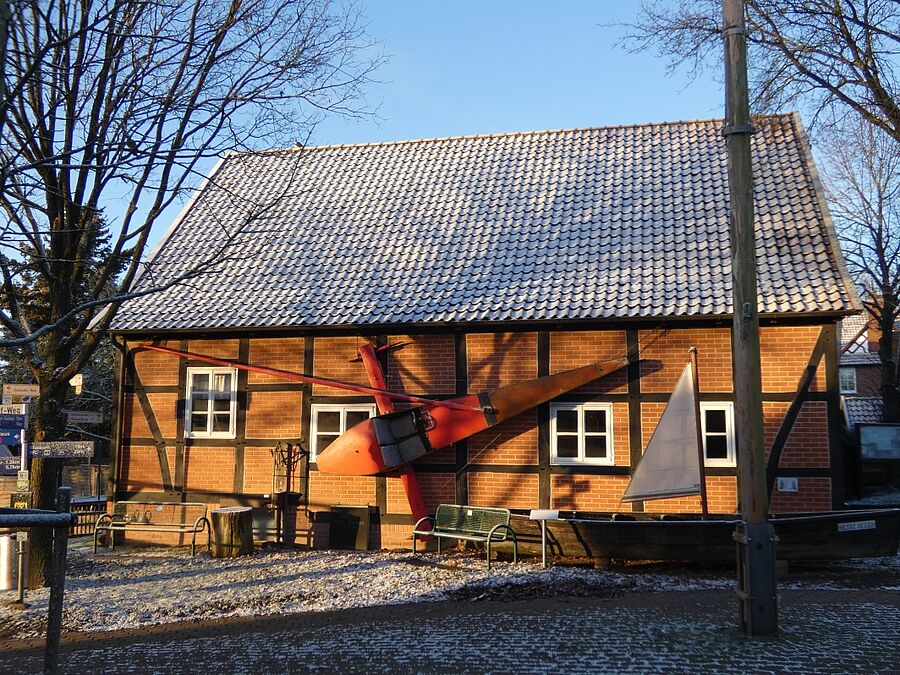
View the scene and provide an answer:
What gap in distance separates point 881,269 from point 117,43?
23.7 meters

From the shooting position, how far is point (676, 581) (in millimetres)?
9953

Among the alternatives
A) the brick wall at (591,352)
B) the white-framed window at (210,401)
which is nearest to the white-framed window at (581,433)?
the brick wall at (591,352)

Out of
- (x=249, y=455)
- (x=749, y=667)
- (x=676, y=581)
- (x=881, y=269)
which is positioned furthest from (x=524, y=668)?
(x=881, y=269)

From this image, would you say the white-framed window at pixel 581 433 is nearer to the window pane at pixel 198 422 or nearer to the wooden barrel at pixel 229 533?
the wooden barrel at pixel 229 533

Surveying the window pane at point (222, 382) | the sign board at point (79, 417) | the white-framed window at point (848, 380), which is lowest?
the sign board at point (79, 417)

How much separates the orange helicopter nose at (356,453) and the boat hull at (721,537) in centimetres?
278

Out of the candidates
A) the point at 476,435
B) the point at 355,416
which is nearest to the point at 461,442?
the point at 476,435

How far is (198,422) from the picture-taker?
13547mm

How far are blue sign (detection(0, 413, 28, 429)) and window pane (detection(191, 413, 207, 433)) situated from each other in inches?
162

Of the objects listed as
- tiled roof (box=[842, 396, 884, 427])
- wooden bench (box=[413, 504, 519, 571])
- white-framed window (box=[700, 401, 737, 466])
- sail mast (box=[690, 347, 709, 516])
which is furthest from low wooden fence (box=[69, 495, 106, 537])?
tiled roof (box=[842, 396, 884, 427])

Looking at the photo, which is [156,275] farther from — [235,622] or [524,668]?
[524,668]

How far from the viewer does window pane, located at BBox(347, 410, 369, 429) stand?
12.9 meters

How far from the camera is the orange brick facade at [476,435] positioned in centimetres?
1143

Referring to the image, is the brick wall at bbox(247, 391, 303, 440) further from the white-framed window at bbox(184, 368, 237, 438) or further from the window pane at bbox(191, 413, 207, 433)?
the window pane at bbox(191, 413, 207, 433)
